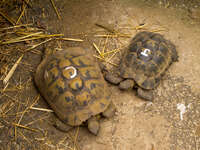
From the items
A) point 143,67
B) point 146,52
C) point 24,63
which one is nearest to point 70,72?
point 24,63

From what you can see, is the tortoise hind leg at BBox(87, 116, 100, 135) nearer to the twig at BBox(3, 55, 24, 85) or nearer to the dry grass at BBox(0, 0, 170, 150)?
the dry grass at BBox(0, 0, 170, 150)

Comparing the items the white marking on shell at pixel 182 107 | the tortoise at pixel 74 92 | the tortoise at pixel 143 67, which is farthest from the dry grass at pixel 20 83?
the white marking on shell at pixel 182 107

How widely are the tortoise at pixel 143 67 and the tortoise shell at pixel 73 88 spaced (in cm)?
48

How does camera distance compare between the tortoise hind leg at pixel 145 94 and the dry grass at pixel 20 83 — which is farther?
the tortoise hind leg at pixel 145 94

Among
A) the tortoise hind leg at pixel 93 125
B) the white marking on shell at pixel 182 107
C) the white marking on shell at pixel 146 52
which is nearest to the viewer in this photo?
the tortoise hind leg at pixel 93 125

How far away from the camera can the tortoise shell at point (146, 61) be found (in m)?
3.74

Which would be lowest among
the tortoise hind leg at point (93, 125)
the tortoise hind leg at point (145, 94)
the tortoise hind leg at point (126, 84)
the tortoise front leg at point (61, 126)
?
the tortoise front leg at point (61, 126)

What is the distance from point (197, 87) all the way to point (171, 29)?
53.0 inches

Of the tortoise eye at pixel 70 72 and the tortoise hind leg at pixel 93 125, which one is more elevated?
the tortoise eye at pixel 70 72

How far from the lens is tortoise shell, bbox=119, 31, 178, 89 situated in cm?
374

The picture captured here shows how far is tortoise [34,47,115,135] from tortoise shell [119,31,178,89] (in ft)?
2.00

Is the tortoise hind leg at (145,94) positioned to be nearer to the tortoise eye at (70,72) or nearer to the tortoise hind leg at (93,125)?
the tortoise hind leg at (93,125)

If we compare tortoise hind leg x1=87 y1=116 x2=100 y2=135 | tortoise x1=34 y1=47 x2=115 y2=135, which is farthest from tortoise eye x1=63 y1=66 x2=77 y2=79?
tortoise hind leg x1=87 y1=116 x2=100 y2=135

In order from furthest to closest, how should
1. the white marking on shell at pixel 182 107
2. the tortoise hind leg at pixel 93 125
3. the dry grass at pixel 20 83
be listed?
the white marking on shell at pixel 182 107 → the dry grass at pixel 20 83 → the tortoise hind leg at pixel 93 125
